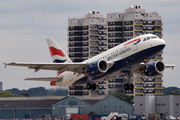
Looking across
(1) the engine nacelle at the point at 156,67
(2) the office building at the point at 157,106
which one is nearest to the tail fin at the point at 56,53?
(1) the engine nacelle at the point at 156,67

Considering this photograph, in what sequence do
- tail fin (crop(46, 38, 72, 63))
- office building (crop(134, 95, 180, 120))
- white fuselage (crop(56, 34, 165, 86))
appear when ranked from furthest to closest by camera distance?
office building (crop(134, 95, 180, 120)) → tail fin (crop(46, 38, 72, 63)) → white fuselage (crop(56, 34, 165, 86))

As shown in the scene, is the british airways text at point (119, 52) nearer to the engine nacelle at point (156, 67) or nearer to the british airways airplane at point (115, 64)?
the british airways airplane at point (115, 64)

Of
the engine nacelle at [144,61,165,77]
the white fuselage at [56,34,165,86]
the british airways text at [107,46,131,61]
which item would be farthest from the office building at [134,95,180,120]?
the british airways text at [107,46,131,61]

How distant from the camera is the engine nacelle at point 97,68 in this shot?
65625 mm

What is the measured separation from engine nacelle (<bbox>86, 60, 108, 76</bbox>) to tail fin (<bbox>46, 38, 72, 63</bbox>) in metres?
14.4

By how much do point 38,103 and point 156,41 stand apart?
185 ft

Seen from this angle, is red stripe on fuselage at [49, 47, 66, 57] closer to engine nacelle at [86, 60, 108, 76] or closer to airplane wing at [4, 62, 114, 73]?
airplane wing at [4, 62, 114, 73]

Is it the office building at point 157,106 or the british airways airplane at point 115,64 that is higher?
the british airways airplane at point 115,64

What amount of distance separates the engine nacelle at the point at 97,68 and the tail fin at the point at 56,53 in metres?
14.4

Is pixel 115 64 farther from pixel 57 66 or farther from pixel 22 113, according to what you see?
pixel 22 113

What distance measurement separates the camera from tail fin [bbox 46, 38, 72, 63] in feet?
265

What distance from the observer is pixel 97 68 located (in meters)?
65.5

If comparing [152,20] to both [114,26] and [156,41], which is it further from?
[156,41]

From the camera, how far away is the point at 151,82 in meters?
192
